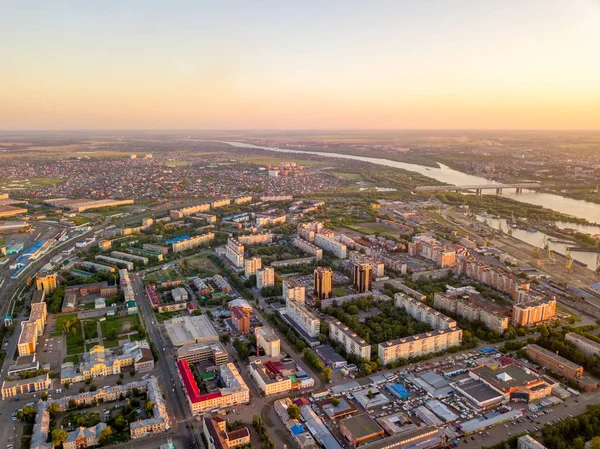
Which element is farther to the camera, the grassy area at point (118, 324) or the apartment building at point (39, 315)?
the grassy area at point (118, 324)

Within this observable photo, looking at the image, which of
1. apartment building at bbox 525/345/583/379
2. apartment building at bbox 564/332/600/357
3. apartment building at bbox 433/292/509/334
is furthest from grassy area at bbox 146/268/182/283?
apartment building at bbox 564/332/600/357

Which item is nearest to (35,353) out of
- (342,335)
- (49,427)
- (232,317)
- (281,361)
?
(49,427)

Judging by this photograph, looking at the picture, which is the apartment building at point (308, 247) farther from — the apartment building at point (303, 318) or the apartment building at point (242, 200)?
the apartment building at point (242, 200)

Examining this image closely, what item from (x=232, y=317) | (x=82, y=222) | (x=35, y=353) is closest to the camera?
(x=35, y=353)

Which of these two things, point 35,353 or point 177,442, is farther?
point 35,353

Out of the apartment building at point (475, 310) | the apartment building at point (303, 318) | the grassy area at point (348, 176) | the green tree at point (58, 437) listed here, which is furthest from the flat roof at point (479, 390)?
the grassy area at point (348, 176)

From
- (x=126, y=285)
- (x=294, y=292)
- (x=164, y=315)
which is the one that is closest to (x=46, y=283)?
(x=126, y=285)

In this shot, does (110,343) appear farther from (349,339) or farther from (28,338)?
(349,339)

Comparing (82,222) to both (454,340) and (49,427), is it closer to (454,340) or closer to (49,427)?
(49,427)
